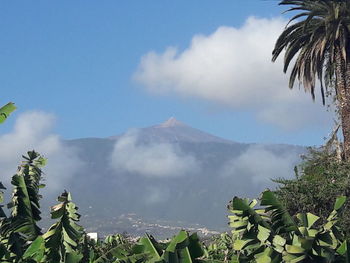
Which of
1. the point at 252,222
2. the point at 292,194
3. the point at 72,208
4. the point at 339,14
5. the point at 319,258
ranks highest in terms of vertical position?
the point at 339,14

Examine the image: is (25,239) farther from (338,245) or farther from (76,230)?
(338,245)

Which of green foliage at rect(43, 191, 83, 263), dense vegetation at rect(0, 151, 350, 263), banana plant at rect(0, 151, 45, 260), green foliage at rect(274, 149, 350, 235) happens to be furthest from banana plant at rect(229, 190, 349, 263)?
green foliage at rect(274, 149, 350, 235)

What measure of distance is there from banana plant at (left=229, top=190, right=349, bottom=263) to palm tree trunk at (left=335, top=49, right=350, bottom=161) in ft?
82.1

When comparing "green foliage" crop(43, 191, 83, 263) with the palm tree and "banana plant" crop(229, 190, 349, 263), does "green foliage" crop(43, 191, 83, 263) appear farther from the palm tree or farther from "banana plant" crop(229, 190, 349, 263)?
the palm tree

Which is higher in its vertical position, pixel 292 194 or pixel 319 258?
pixel 292 194

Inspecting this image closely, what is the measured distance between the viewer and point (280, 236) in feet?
40.5

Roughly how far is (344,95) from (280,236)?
26.2m

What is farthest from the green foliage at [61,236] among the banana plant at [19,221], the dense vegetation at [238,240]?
the banana plant at [19,221]

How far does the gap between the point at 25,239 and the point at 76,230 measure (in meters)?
1.36

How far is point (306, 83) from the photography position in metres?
38.4

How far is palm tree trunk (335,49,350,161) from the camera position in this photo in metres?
37.0

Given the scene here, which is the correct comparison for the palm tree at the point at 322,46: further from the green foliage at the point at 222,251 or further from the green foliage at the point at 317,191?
the green foliage at the point at 222,251

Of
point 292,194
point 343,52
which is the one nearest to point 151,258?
point 292,194

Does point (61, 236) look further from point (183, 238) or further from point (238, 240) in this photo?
point (238, 240)
